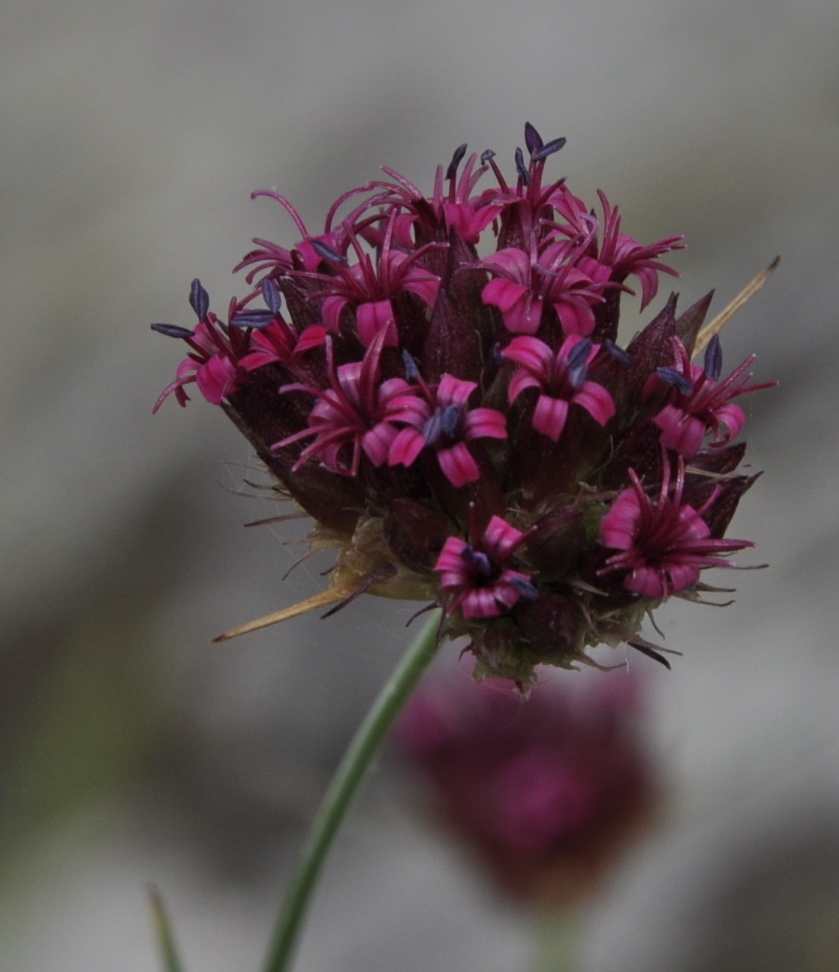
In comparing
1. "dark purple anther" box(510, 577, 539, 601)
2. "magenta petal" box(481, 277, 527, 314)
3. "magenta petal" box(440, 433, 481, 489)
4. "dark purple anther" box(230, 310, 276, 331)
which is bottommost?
"dark purple anther" box(510, 577, 539, 601)

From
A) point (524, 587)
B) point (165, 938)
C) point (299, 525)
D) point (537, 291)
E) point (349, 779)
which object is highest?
point (537, 291)

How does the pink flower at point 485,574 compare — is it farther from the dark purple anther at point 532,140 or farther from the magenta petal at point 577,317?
the dark purple anther at point 532,140

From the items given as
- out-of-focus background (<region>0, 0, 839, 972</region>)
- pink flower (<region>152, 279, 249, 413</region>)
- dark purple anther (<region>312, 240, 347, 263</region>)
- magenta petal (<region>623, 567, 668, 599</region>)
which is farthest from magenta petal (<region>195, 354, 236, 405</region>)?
out-of-focus background (<region>0, 0, 839, 972</region>)

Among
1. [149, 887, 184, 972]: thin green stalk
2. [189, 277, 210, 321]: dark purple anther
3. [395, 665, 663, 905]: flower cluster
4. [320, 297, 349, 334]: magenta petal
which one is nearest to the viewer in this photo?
[320, 297, 349, 334]: magenta petal

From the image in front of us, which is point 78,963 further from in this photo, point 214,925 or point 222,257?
point 222,257

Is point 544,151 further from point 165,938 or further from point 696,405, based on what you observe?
point 165,938

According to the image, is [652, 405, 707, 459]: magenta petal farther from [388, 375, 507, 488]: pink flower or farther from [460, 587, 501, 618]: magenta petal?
[460, 587, 501, 618]: magenta petal

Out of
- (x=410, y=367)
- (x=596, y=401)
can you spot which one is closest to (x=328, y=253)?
(x=410, y=367)

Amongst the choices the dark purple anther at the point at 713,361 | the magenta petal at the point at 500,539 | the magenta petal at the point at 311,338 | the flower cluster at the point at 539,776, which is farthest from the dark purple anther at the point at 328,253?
the flower cluster at the point at 539,776
